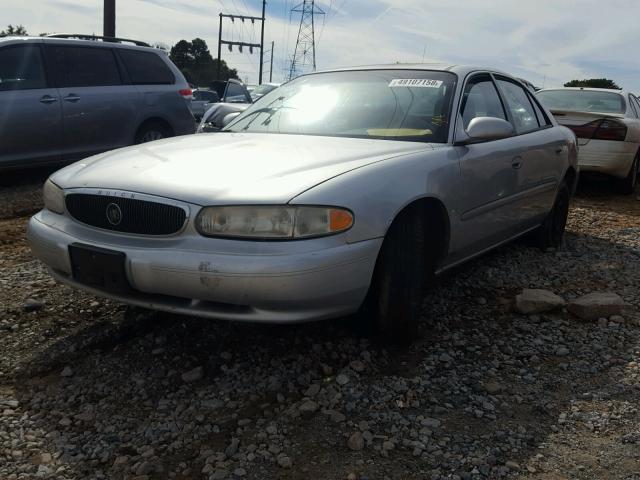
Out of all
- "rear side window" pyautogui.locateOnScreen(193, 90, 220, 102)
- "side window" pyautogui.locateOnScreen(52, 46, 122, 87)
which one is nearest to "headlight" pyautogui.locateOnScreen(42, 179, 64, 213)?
"side window" pyautogui.locateOnScreen(52, 46, 122, 87)

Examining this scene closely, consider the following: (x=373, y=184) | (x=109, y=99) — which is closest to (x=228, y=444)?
(x=373, y=184)

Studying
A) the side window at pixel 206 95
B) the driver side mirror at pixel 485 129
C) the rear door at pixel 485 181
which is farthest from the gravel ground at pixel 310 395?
the side window at pixel 206 95

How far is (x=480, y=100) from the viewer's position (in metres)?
3.95

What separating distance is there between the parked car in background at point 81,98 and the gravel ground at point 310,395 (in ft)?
11.8

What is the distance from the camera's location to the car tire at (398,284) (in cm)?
279

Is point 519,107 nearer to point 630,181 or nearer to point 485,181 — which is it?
point 485,181

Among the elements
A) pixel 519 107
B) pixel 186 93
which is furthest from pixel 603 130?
pixel 186 93

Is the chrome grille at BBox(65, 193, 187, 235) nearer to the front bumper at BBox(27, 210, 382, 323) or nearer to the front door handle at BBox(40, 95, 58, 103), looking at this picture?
the front bumper at BBox(27, 210, 382, 323)

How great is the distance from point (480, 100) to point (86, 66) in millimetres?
5304

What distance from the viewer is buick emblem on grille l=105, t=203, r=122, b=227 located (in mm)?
2681

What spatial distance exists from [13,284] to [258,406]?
2.03 metres

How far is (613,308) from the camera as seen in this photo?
11.8 feet

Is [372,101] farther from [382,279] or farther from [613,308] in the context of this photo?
[613,308]

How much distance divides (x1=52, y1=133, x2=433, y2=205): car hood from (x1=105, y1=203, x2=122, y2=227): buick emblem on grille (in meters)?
0.08
